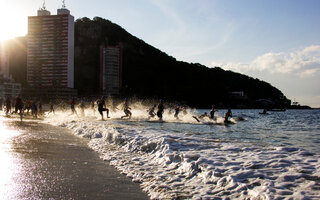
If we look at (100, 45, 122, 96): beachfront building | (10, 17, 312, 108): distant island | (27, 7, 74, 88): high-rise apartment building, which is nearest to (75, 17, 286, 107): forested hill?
(10, 17, 312, 108): distant island

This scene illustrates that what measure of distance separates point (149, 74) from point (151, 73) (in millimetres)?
1486

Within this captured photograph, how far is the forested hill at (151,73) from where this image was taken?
15075 centimetres

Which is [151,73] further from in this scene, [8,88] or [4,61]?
[4,61]

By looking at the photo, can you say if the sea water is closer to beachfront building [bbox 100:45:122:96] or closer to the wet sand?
the wet sand

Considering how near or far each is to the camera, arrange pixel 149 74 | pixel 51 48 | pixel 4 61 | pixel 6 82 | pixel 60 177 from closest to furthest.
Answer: pixel 60 177, pixel 6 82, pixel 4 61, pixel 149 74, pixel 51 48

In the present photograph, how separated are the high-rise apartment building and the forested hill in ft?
34.1

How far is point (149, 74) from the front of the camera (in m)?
165

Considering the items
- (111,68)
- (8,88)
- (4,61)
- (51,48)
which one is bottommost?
(8,88)

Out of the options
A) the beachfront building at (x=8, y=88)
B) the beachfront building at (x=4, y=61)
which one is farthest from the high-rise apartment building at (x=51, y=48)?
the beachfront building at (x=8, y=88)

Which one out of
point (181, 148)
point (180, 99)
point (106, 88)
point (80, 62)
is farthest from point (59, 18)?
point (181, 148)

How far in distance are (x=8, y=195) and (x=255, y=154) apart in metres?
6.07

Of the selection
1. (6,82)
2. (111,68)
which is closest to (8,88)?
(6,82)

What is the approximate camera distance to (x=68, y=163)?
6867 millimetres

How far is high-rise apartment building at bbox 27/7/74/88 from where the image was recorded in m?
160
